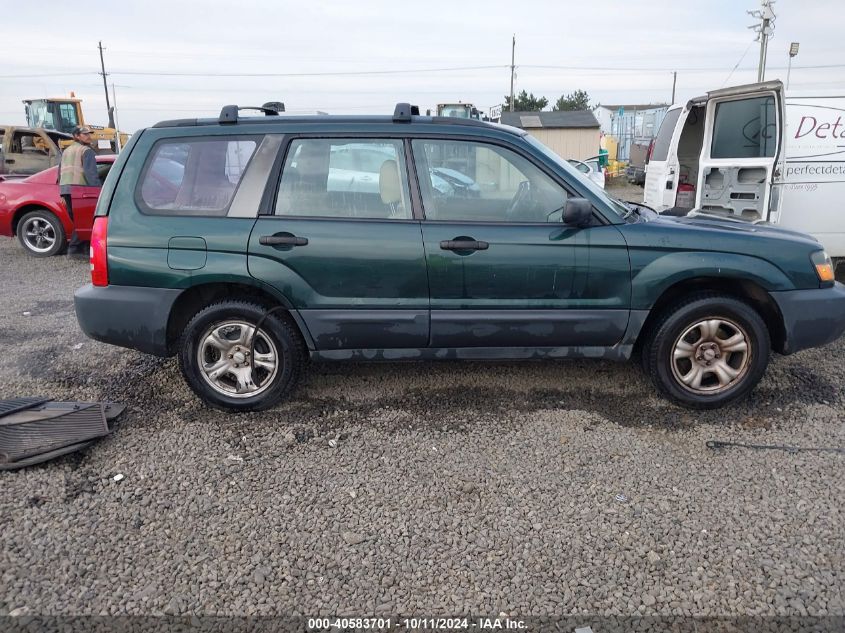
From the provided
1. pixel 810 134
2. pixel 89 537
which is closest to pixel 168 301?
pixel 89 537

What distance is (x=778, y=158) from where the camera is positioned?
6.25 metres

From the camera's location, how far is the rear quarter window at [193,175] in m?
3.86

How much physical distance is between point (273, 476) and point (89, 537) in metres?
0.87

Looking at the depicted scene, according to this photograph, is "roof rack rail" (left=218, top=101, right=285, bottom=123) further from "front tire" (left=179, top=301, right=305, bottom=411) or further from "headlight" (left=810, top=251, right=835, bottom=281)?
"headlight" (left=810, top=251, right=835, bottom=281)

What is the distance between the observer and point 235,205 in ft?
12.6

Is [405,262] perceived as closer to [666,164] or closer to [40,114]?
[666,164]

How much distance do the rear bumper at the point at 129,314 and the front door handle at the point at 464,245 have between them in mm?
1608

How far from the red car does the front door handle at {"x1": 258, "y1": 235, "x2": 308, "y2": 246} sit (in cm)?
672

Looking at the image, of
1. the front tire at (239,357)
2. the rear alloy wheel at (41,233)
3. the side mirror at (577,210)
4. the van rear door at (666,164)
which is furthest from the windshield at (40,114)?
the side mirror at (577,210)

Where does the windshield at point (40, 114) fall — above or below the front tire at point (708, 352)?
above

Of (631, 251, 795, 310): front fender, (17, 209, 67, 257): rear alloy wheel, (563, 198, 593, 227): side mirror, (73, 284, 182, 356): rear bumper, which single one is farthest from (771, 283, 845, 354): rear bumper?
(17, 209, 67, 257): rear alloy wheel

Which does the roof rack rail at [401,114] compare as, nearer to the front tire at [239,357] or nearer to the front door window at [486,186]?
the front door window at [486,186]

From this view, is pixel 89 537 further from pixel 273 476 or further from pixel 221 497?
pixel 273 476

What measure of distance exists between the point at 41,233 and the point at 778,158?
984 centimetres
